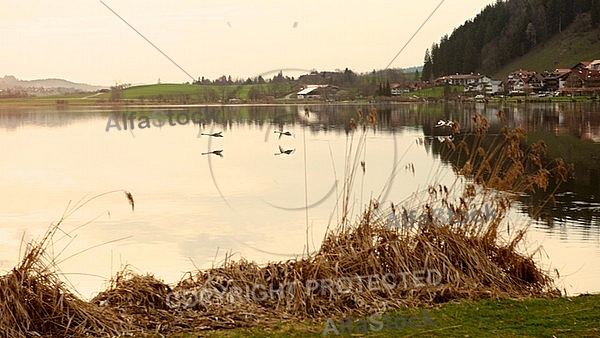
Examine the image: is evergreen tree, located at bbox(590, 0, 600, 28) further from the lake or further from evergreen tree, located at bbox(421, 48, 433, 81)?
the lake

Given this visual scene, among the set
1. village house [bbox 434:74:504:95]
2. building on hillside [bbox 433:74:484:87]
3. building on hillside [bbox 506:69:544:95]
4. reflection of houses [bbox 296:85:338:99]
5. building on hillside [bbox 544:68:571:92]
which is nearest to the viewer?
reflection of houses [bbox 296:85:338:99]

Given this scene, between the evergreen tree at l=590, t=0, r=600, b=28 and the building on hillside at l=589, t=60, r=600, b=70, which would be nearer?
the building on hillside at l=589, t=60, r=600, b=70

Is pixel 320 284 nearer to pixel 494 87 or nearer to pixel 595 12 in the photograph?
pixel 494 87

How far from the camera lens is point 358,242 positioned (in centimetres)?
659

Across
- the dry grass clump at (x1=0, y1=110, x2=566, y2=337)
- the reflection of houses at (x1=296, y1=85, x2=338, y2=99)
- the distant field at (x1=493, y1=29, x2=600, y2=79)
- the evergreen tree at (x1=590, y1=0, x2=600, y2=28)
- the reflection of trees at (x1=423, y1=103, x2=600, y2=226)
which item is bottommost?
the reflection of trees at (x1=423, y1=103, x2=600, y2=226)

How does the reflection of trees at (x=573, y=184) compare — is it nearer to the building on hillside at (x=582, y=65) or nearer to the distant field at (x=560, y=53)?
the building on hillside at (x=582, y=65)

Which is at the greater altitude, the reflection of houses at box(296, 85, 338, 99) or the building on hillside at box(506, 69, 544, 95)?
the building on hillside at box(506, 69, 544, 95)

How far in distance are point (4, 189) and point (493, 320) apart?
15.3 m

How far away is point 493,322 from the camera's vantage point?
A: 17.0 ft

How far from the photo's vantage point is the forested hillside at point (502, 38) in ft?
439

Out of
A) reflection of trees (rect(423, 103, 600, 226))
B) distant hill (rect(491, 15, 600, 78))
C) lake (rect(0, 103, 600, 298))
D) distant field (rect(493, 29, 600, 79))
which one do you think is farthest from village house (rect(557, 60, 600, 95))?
lake (rect(0, 103, 600, 298))

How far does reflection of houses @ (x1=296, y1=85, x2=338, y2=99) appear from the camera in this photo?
357 inches

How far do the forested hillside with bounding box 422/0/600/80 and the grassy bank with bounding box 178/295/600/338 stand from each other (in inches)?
5121

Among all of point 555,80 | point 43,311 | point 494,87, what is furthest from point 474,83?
point 43,311
